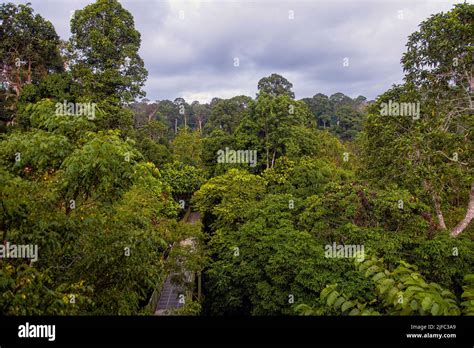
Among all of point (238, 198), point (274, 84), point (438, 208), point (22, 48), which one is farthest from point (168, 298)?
point (274, 84)

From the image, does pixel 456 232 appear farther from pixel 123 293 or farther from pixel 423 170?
pixel 123 293

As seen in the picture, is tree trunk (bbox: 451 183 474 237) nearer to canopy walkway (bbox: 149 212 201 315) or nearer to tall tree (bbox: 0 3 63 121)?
canopy walkway (bbox: 149 212 201 315)

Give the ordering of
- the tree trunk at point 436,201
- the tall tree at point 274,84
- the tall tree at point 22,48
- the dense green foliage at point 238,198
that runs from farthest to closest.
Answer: the tall tree at point 274,84 → the tall tree at point 22,48 → the tree trunk at point 436,201 → the dense green foliage at point 238,198

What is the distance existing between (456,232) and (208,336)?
10.5 m

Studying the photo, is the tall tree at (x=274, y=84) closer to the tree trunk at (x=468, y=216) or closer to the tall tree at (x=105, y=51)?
the tall tree at (x=105, y=51)

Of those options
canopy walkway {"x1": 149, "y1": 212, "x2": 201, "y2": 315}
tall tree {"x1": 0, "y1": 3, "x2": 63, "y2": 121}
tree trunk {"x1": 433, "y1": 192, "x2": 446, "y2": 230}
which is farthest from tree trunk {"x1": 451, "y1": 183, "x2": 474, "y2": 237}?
tall tree {"x1": 0, "y1": 3, "x2": 63, "y2": 121}

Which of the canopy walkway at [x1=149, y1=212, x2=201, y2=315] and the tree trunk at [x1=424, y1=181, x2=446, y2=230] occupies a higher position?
the tree trunk at [x1=424, y1=181, x2=446, y2=230]

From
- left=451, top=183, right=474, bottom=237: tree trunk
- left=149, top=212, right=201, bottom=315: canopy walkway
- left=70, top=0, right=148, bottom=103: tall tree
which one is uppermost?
left=70, top=0, right=148, bottom=103: tall tree

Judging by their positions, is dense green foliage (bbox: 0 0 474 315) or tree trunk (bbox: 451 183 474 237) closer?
dense green foliage (bbox: 0 0 474 315)

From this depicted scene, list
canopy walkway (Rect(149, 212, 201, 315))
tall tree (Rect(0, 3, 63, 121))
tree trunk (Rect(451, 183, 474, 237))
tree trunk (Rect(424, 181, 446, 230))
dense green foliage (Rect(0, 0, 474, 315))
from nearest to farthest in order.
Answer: dense green foliage (Rect(0, 0, 474, 315)), tree trunk (Rect(451, 183, 474, 237)), tree trunk (Rect(424, 181, 446, 230)), canopy walkway (Rect(149, 212, 201, 315)), tall tree (Rect(0, 3, 63, 121))

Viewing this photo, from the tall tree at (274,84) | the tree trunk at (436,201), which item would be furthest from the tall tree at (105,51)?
the tall tree at (274,84)

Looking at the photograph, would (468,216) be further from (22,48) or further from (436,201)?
(22,48)

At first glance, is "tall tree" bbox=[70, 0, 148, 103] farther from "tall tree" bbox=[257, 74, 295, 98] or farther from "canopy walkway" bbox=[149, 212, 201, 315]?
"tall tree" bbox=[257, 74, 295, 98]

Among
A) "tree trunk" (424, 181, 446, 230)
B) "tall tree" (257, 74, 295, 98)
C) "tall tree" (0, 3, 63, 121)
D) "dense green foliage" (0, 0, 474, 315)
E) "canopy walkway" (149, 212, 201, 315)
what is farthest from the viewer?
"tall tree" (257, 74, 295, 98)
